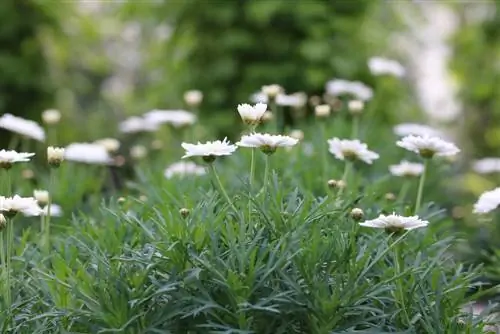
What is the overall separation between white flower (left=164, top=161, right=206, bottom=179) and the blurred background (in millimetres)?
1453

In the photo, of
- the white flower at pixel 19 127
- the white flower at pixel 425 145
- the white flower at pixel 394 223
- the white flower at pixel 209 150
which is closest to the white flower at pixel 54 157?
the white flower at pixel 209 150

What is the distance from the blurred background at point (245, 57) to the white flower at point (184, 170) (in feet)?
4.77

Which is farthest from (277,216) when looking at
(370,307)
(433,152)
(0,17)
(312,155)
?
(0,17)

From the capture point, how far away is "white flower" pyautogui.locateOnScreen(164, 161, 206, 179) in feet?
10.5

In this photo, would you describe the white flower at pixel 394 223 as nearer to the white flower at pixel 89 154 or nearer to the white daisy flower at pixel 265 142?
the white daisy flower at pixel 265 142

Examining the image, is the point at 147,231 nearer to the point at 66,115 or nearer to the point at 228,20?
the point at 228,20

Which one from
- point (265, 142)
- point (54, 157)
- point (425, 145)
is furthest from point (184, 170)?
point (265, 142)

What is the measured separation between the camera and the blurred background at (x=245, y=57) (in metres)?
5.08

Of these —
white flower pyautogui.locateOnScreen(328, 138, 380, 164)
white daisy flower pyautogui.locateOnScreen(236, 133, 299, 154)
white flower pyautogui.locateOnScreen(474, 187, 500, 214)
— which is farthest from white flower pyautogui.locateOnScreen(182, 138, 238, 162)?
white flower pyautogui.locateOnScreen(474, 187, 500, 214)

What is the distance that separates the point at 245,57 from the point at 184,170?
209 centimetres

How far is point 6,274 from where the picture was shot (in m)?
2.07

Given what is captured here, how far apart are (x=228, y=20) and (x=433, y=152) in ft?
9.68

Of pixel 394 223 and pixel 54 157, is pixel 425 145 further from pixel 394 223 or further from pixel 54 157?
pixel 54 157

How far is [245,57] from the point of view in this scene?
17.3 ft
